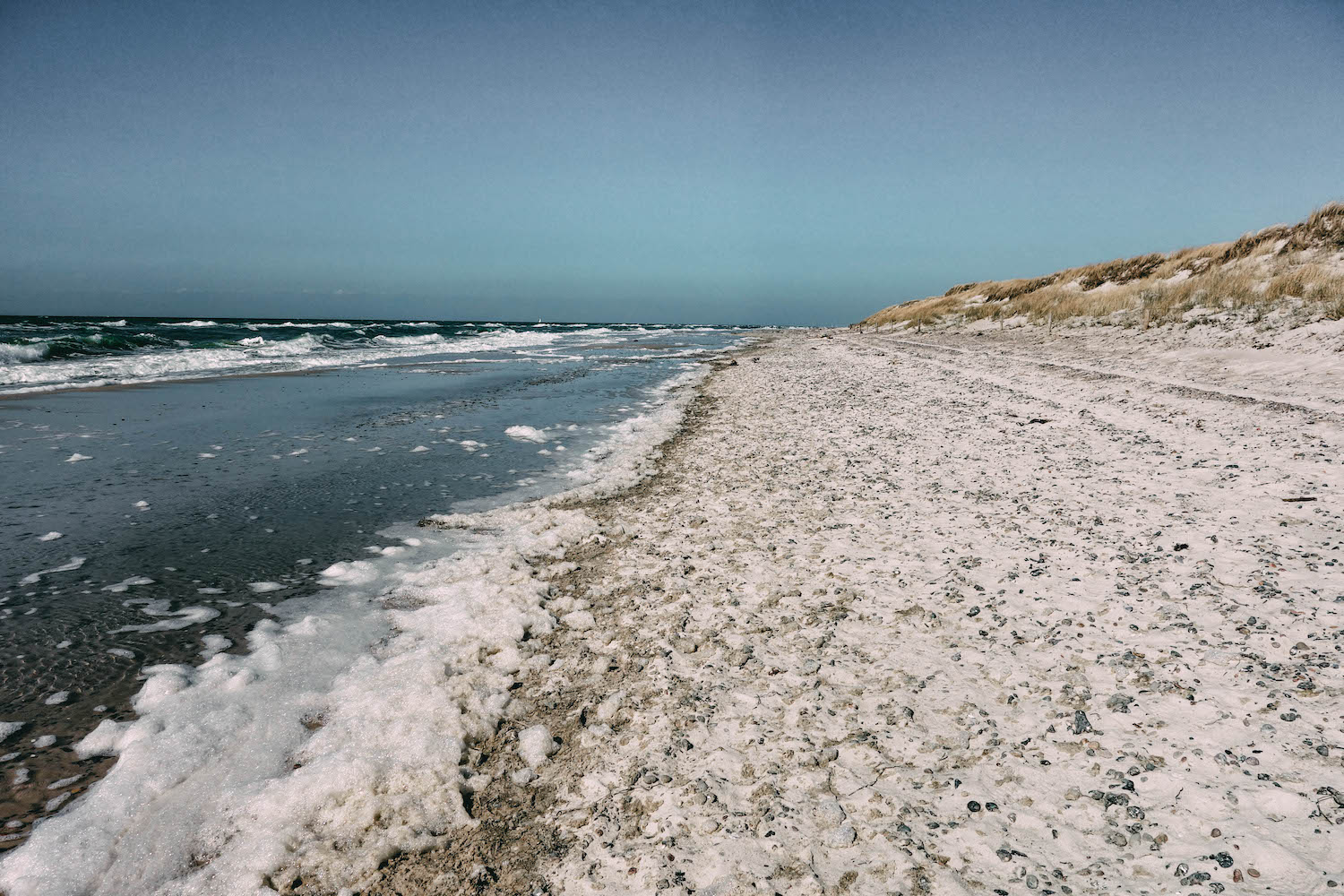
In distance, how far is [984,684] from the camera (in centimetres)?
337

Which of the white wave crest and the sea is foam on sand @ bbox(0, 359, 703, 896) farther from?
the white wave crest

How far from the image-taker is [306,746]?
3.20 m

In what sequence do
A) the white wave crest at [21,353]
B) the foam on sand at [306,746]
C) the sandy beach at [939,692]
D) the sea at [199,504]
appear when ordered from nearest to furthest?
the sandy beach at [939,692] < the foam on sand at [306,746] < the sea at [199,504] < the white wave crest at [21,353]

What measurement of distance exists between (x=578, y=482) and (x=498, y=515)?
5.16 ft

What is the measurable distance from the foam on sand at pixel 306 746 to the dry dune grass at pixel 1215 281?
61.7 ft

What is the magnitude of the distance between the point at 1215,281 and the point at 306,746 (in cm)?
2626

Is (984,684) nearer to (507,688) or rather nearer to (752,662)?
(752,662)

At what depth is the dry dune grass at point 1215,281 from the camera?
16094 millimetres

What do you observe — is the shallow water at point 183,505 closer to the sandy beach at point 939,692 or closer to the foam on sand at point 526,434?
the foam on sand at point 526,434

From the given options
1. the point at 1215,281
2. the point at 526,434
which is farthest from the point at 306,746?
the point at 1215,281

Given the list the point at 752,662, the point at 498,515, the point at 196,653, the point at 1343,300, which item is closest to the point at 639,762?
the point at 752,662

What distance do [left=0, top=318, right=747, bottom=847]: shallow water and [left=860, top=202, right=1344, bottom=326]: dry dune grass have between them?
56.1 feet

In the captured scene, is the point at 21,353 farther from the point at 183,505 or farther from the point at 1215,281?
the point at 1215,281

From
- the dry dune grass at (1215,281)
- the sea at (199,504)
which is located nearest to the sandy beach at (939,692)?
the sea at (199,504)
